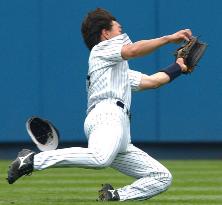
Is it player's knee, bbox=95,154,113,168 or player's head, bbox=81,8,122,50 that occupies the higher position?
player's head, bbox=81,8,122,50

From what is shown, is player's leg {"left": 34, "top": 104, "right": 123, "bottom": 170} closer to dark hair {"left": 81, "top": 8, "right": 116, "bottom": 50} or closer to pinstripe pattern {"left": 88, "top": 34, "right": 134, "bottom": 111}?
pinstripe pattern {"left": 88, "top": 34, "right": 134, "bottom": 111}

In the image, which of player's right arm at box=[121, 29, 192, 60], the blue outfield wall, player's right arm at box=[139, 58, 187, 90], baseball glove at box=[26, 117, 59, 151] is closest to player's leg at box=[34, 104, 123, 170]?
baseball glove at box=[26, 117, 59, 151]

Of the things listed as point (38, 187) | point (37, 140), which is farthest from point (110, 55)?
point (38, 187)

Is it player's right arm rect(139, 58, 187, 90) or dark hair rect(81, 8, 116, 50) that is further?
player's right arm rect(139, 58, 187, 90)

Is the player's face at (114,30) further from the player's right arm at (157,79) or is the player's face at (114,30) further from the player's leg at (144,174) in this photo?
the player's leg at (144,174)

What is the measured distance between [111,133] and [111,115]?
0.52 feet

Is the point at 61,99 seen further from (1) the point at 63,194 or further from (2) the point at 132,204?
(2) the point at 132,204

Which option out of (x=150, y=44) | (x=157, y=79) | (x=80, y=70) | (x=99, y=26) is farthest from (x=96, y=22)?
(x=80, y=70)

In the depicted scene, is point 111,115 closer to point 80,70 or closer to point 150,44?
point 150,44

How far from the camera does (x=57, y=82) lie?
1485cm

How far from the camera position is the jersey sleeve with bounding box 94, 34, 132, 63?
7.68 meters

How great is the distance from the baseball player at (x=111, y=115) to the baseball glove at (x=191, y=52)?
0.04 metres

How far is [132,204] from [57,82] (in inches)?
287

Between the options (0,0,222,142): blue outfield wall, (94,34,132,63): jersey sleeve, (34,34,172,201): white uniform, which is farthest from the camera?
(0,0,222,142): blue outfield wall
